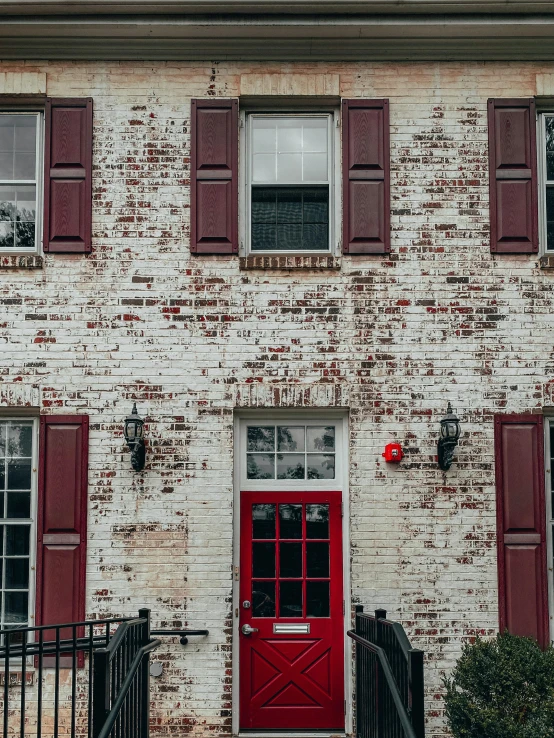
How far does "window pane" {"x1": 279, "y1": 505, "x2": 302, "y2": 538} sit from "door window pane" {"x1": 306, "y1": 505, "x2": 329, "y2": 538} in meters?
0.09

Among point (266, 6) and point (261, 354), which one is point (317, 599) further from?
point (266, 6)

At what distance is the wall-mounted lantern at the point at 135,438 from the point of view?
7.48 meters

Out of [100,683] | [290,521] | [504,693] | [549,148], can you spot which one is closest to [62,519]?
[290,521]

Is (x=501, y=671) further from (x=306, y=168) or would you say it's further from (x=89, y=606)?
(x=306, y=168)

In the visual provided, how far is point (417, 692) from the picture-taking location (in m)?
5.15

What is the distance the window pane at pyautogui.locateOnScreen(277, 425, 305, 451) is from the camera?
806 centimetres

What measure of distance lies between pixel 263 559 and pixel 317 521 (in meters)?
0.62

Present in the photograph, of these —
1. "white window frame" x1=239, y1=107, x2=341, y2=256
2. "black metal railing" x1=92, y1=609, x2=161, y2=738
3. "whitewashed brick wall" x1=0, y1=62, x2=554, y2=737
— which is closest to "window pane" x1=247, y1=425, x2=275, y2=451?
"whitewashed brick wall" x1=0, y1=62, x2=554, y2=737

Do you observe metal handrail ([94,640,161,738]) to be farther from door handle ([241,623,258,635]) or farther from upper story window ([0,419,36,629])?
upper story window ([0,419,36,629])

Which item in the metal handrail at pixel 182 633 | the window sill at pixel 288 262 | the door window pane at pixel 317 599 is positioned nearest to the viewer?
the metal handrail at pixel 182 633

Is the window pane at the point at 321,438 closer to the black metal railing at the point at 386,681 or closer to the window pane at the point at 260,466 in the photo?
the window pane at the point at 260,466

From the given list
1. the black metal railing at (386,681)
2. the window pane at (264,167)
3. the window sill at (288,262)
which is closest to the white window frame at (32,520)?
the window sill at (288,262)

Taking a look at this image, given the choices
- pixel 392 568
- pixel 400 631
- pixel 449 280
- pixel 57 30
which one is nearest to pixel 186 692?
pixel 392 568

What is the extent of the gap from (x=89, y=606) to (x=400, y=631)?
3181 millimetres
